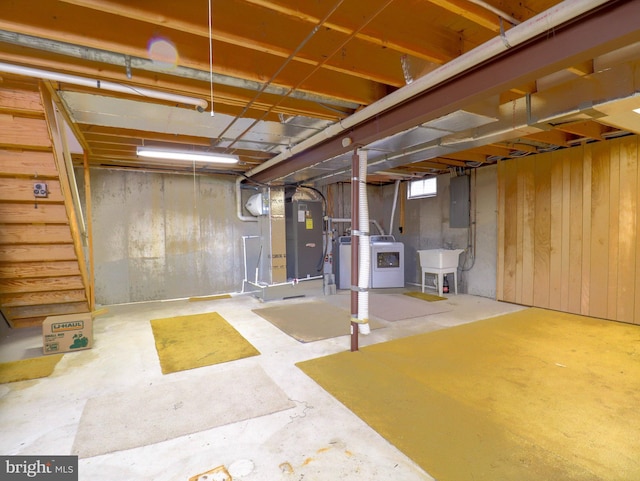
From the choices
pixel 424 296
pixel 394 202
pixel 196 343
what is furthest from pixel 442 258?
pixel 196 343

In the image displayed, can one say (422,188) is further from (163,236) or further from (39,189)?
(39,189)

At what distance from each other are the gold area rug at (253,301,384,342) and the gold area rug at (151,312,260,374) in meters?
0.61

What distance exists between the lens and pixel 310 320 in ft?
14.4

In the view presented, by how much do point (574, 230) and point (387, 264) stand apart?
10.6ft

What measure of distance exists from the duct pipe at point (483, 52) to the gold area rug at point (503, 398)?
225 cm

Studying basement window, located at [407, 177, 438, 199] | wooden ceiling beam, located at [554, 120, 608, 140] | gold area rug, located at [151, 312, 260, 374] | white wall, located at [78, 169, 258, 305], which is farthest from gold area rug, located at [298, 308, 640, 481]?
white wall, located at [78, 169, 258, 305]

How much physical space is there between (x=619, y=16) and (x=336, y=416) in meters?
2.62

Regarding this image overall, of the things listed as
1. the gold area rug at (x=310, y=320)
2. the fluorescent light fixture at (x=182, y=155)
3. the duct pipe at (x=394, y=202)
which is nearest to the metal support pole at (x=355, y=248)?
the gold area rug at (x=310, y=320)

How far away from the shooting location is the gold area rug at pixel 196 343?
10.2 ft

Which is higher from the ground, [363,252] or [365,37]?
[365,37]

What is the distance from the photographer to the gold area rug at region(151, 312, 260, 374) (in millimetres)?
3096

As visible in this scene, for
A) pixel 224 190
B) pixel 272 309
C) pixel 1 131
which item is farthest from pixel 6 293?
pixel 224 190

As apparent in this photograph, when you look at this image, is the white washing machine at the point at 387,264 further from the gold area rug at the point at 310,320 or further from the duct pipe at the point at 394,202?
the gold area rug at the point at 310,320

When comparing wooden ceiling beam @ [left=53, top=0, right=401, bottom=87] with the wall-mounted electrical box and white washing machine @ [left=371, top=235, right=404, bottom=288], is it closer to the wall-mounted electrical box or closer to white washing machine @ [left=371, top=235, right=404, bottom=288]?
the wall-mounted electrical box
